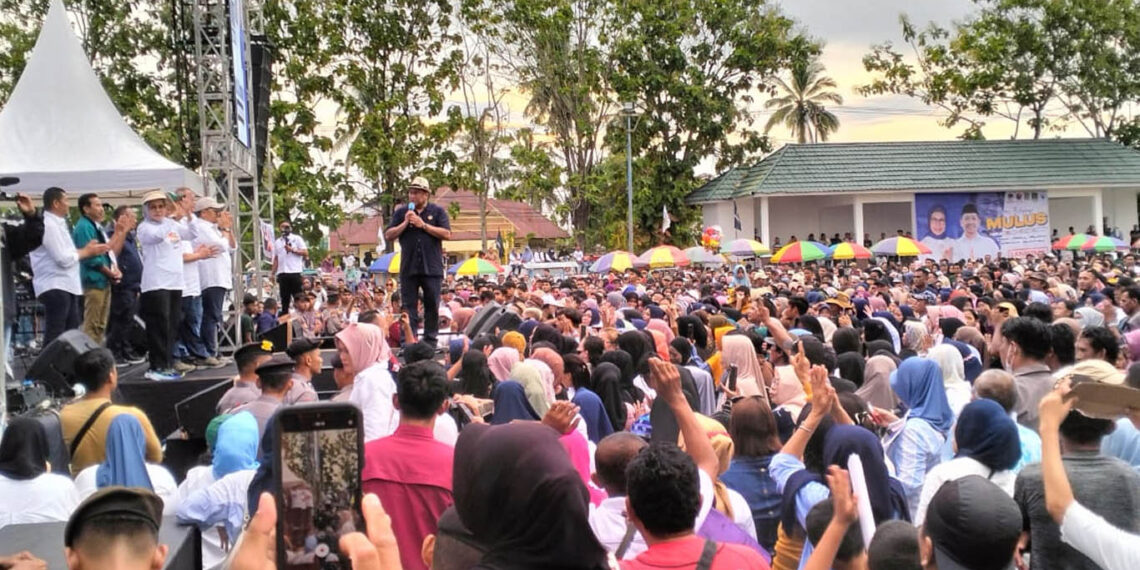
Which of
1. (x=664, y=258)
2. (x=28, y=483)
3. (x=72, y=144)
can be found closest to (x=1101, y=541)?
(x=28, y=483)

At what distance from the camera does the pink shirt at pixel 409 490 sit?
3471mm

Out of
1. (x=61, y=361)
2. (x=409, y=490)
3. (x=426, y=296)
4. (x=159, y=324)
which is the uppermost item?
(x=426, y=296)

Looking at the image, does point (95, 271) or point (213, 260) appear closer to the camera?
point (95, 271)

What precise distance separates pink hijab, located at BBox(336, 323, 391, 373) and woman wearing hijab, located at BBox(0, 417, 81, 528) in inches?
61.1

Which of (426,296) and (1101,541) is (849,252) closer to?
(426,296)

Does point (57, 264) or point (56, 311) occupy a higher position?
point (57, 264)

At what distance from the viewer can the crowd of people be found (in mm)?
2516

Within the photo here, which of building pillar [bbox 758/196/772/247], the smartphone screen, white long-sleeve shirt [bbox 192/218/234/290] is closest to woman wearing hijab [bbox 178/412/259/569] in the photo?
the smartphone screen

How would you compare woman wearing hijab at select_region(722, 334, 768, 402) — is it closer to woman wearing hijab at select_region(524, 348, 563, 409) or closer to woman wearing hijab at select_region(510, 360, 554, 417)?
woman wearing hijab at select_region(524, 348, 563, 409)

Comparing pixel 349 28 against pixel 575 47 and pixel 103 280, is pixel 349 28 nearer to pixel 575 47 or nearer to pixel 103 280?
pixel 575 47

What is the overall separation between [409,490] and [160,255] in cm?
643

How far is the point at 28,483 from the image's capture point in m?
4.41

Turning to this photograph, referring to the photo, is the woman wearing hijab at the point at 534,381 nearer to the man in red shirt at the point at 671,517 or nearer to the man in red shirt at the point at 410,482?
the man in red shirt at the point at 410,482

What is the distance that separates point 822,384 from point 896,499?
541 millimetres
